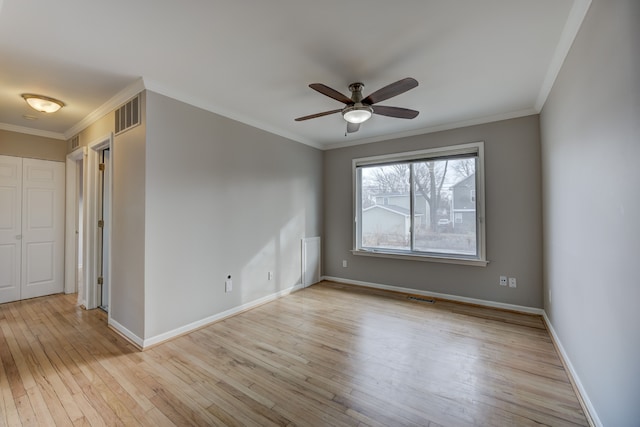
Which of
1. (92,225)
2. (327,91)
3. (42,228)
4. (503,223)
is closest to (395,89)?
(327,91)

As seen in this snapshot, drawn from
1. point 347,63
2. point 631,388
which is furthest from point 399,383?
point 347,63

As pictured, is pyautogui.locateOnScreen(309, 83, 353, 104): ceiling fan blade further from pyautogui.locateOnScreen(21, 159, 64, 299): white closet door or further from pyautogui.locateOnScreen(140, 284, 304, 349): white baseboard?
pyautogui.locateOnScreen(21, 159, 64, 299): white closet door

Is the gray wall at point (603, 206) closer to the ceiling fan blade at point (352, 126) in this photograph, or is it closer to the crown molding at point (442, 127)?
the crown molding at point (442, 127)

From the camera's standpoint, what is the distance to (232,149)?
135 inches

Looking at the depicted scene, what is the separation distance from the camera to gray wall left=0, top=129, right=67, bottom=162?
383 cm

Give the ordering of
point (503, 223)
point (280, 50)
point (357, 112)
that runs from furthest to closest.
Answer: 1. point (503, 223)
2. point (357, 112)
3. point (280, 50)

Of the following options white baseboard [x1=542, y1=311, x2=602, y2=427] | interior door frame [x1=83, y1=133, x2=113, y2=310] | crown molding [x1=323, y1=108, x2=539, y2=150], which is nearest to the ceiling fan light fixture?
crown molding [x1=323, y1=108, x2=539, y2=150]

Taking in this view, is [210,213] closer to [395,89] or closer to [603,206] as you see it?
[395,89]

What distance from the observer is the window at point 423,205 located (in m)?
3.80

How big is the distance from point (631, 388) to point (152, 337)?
3343 millimetres

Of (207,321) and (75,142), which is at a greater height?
(75,142)

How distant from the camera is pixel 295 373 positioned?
85.7 inches

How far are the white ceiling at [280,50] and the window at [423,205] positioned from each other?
37.2 inches

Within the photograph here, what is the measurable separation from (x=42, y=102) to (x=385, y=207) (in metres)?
4.48
